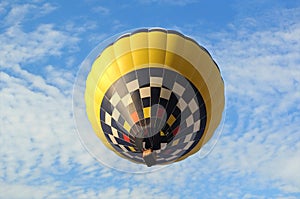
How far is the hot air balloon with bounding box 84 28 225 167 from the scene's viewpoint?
1695 cm

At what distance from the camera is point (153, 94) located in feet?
56.0

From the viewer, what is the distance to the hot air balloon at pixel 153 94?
55.6ft

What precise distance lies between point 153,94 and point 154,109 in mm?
493

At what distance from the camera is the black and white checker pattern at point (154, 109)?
16891 mm

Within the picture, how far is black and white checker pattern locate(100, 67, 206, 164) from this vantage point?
1689 centimetres

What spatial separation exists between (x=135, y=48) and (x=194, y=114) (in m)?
2.84

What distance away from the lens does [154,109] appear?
16.9 m

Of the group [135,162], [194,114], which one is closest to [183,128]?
[194,114]

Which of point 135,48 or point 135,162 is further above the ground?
point 135,48

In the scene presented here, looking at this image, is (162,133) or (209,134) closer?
(162,133)

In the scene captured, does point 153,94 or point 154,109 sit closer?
point 154,109

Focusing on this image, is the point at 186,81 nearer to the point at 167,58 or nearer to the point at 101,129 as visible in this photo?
the point at 167,58

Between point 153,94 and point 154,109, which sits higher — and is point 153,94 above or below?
above

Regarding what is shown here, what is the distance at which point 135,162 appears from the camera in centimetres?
1839
